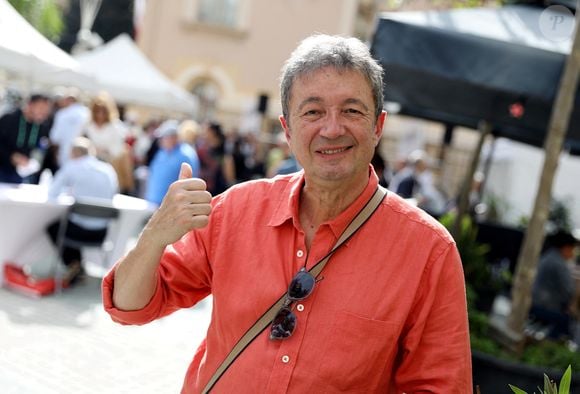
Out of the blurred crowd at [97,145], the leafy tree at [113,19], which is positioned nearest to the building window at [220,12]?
the leafy tree at [113,19]

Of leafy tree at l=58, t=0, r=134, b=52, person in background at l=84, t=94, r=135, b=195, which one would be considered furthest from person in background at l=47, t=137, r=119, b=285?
leafy tree at l=58, t=0, r=134, b=52

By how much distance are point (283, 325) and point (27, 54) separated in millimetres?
7289

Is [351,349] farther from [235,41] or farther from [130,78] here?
[235,41]

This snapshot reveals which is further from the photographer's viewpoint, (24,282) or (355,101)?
(24,282)

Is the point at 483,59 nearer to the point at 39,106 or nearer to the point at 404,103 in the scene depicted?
the point at 404,103

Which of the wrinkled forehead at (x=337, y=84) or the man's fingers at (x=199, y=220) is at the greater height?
the wrinkled forehead at (x=337, y=84)

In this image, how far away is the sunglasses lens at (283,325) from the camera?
197cm

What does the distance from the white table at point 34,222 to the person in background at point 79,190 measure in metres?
0.13

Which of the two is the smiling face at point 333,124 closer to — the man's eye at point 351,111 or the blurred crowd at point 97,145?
the man's eye at point 351,111

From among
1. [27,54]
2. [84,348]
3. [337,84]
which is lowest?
[84,348]

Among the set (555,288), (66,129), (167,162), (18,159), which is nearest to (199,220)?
(555,288)

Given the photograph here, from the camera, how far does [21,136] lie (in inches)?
371

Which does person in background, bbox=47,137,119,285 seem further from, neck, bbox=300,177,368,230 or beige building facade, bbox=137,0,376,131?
beige building facade, bbox=137,0,376,131

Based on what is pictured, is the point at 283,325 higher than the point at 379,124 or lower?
lower
